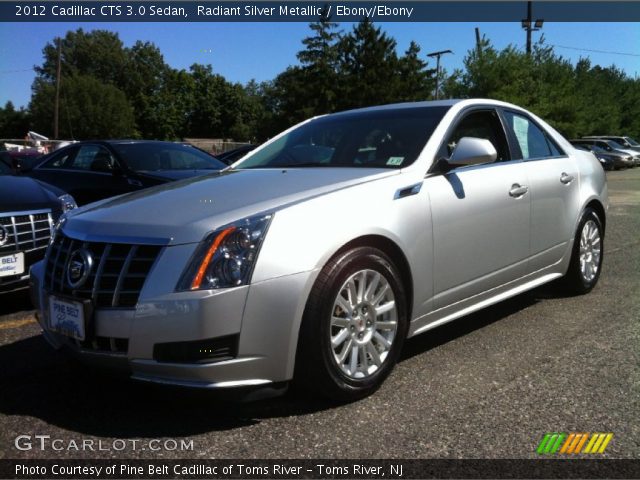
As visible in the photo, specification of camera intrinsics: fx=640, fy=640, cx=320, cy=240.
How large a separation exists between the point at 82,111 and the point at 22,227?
7387 centimetres

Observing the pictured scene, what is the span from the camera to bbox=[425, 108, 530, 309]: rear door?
11.5 feet

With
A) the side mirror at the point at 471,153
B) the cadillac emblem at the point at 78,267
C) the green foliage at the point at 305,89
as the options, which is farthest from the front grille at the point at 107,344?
the green foliage at the point at 305,89

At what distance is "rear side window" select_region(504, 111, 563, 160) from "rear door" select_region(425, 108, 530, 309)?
0.18m

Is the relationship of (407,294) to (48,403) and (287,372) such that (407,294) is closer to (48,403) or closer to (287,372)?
(287,372)

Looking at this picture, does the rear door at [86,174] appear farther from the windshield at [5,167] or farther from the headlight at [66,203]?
the headlight at [66,203]

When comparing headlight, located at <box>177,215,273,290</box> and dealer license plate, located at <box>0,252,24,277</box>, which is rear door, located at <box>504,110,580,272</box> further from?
dealer license plate, located at <box>0,252,24,277</box>

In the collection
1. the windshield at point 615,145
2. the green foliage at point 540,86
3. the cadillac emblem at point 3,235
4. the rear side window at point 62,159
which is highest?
the green foliage at point 540,86

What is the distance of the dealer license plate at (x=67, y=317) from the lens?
2806mm

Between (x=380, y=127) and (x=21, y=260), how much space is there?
2.78 metres

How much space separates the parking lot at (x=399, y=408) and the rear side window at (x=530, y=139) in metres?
1.25

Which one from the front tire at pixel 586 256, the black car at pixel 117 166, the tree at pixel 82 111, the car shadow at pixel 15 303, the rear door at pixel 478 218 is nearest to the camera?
the rear door at pixel 478 218

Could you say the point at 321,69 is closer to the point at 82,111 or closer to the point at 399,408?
the point at 82,111

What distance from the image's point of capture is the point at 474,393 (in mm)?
3141

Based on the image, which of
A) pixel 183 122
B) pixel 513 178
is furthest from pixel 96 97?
pixel 513 178
